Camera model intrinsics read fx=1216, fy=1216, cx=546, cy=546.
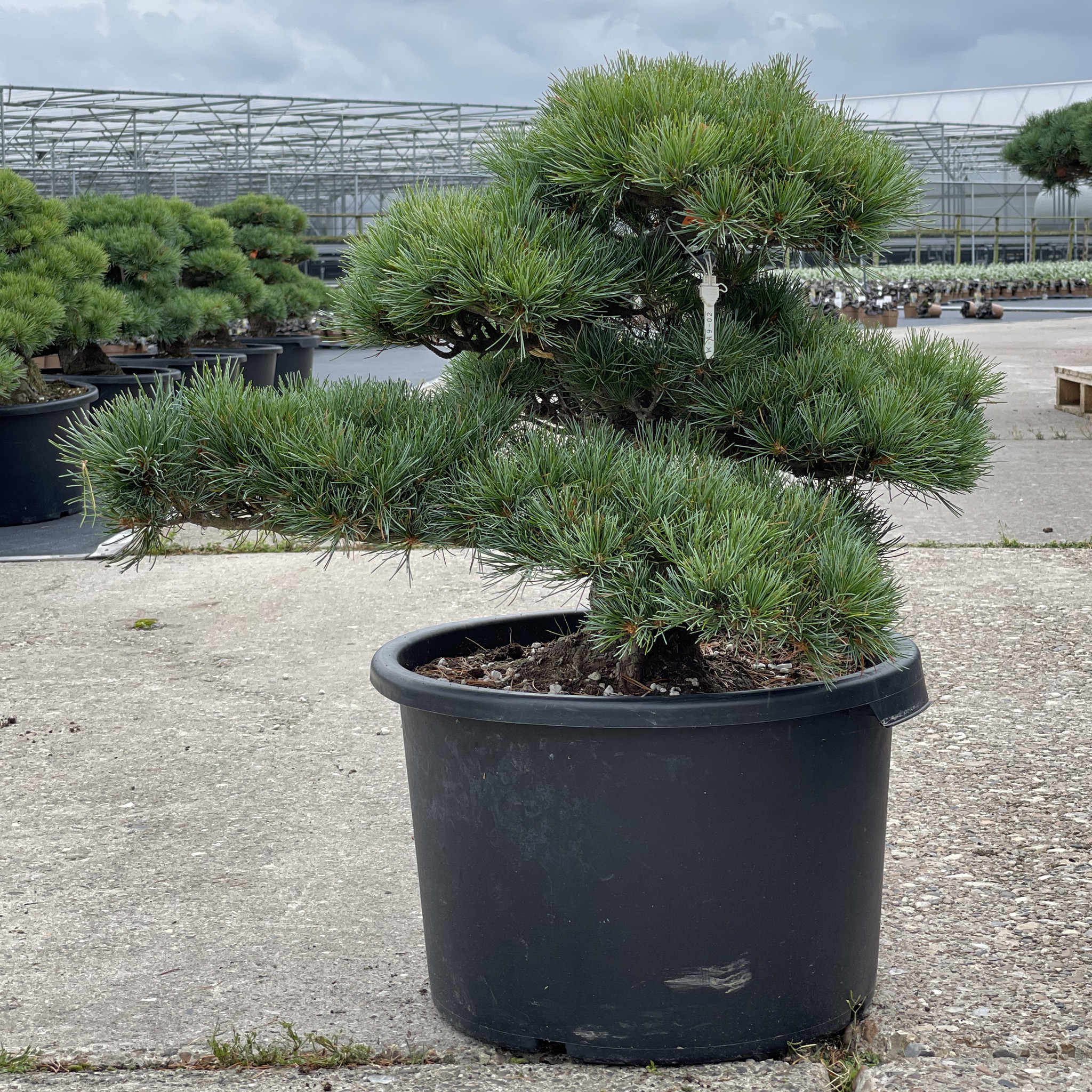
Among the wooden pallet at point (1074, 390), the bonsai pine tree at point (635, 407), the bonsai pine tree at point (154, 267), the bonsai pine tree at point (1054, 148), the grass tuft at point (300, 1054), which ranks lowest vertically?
the grass tuft at point (300, 1054)

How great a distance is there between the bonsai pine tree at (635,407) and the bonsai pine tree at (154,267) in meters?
7.06

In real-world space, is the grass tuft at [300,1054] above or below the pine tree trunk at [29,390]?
below

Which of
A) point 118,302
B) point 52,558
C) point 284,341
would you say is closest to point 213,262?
point 284,341

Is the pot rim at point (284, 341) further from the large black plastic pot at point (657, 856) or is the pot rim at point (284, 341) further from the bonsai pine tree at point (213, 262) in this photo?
the large black plastic pot at point (657, 856)

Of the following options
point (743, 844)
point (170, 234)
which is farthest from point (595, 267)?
point (170, 234)

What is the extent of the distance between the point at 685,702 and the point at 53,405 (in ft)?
18.7

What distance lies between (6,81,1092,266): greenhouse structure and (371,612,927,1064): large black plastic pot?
16978 mm

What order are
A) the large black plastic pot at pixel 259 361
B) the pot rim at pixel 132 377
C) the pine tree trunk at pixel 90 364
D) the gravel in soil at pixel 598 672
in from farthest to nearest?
the large black plastic pot at pixel 259 361, the pine tree trunk at pixel 90 364, the pot rim at pixel 132 377, the gravel in soil at pixel 598 672

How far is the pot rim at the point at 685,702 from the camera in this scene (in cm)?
172

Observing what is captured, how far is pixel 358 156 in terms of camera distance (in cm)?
3247

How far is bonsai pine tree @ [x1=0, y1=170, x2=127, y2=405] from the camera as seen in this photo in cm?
670

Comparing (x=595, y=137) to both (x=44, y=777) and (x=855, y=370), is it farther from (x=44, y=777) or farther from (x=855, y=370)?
(x=44, y=777)

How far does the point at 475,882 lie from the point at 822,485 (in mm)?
871

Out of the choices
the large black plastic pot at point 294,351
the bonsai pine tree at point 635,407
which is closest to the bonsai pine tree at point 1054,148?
the large black plastic pot at point 294,351
